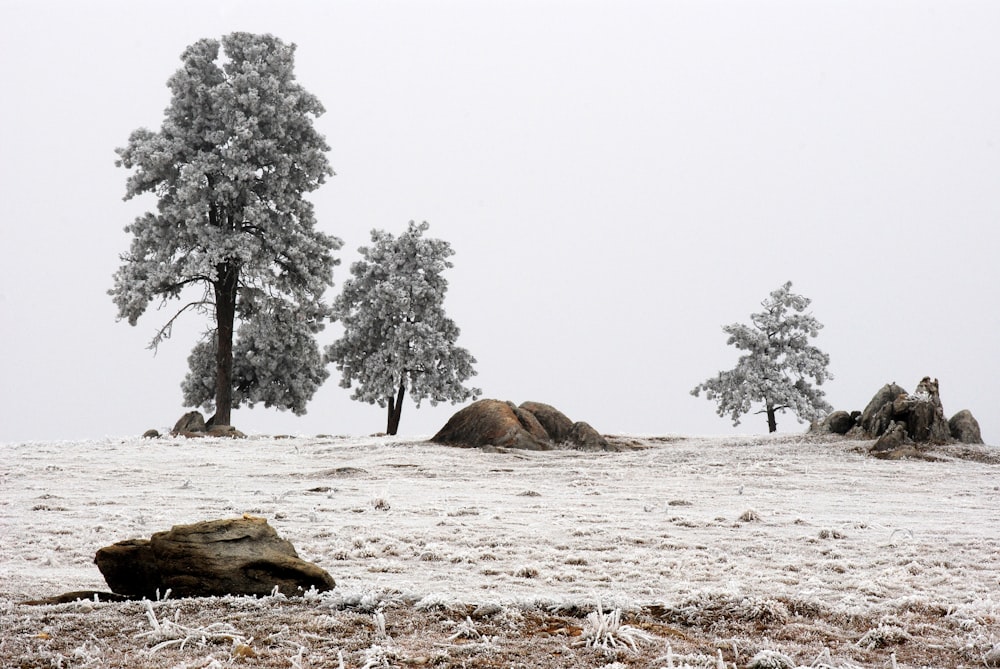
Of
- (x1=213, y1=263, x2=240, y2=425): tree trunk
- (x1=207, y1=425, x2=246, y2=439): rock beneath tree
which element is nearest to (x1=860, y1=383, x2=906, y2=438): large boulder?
(x1=207, y1=425, x2=246, y2=439): rock beneath tree

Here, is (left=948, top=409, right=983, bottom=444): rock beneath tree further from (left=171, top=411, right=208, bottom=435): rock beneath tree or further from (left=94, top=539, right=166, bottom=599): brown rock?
(left=171, top=411, right=208, bottom=435): rock beneath tree

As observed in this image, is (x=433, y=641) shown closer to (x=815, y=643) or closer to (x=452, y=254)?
(x=815, y=643)

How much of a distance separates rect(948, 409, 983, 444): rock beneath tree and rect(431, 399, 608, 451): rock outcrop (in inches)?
329

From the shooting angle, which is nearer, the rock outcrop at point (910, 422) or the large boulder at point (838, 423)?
the rock outcrop at point (910, 422)

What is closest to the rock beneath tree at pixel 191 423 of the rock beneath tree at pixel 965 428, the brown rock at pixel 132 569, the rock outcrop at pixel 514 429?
the rock outcrop at pixel 514 429

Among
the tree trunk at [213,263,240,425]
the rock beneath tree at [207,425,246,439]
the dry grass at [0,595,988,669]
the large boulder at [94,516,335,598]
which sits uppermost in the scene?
the tree trunk at [213,263,240,425]

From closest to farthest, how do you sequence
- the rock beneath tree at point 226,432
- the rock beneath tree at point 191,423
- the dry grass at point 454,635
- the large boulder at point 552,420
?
the dry grass at point 454,635
the large boulder at point 552,420
the rock beneath tree at point 226,432
the rock beneath tree at point 191,423

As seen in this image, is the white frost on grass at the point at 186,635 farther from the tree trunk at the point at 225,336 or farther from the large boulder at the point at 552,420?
the tree trunk at the point at 225,336

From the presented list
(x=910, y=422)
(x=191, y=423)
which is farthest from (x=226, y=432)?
(x=910, y=422)

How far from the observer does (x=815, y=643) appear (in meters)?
5.01

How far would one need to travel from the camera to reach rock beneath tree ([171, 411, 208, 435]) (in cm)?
2548

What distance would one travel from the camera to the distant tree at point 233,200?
2608 cm

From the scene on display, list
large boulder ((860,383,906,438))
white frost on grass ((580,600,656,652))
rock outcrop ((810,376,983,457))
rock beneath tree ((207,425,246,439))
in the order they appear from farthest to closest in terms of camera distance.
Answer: rock beneath tree ((207,425,246,439))
large boulder ((860,383,906,438))
rock outcrop ((810,376,983,457))
white frost on grass ((580,600,656,652))

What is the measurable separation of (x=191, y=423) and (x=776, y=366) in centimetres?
2418
